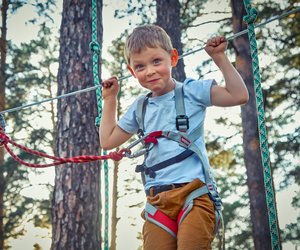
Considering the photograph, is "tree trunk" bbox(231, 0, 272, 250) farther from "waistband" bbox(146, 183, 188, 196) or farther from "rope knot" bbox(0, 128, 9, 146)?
"waistband" bbox(146, 183, 188, 196)

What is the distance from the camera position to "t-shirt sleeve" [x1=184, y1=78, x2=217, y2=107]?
1958mm

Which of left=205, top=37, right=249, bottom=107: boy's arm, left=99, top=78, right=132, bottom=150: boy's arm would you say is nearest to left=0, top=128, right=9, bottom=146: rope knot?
left=99, top=78, right=132, bottom=150: boy's arm

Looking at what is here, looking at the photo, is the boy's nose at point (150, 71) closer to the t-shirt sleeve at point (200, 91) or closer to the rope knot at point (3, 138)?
the t-shirt sleeve at point (200, 91)

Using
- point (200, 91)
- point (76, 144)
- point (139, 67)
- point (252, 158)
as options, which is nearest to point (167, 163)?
point (200, 91)

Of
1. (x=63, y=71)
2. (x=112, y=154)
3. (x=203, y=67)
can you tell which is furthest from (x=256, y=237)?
(x=112, y=154)

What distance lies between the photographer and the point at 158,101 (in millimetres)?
2072

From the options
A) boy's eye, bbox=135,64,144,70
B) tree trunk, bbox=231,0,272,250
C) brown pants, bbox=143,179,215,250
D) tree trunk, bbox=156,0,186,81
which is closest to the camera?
brown pants, bbox=143,179,215,250

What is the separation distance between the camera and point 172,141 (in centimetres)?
195

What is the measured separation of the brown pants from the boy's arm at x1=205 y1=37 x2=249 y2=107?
44 centimetres

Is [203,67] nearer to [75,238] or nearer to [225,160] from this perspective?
[225,160]

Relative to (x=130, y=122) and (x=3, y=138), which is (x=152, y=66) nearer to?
(x=130, y=122)

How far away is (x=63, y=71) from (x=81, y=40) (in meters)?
0.51

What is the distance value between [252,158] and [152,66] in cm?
712

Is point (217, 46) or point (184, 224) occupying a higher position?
point (217, 46)
